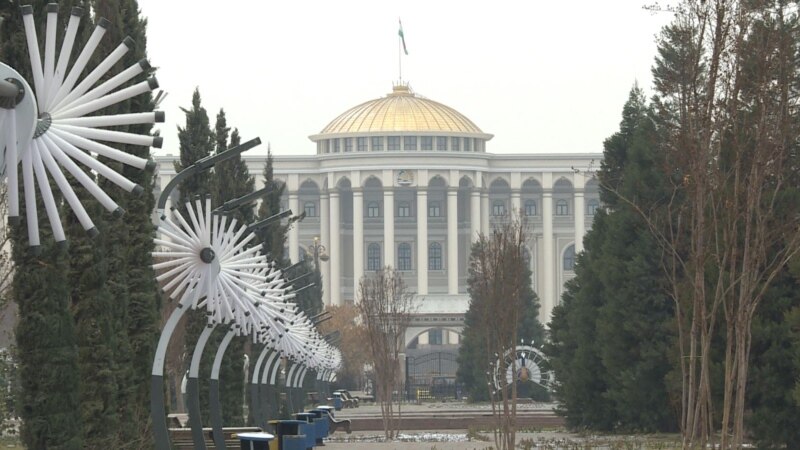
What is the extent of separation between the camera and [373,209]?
160000 mm

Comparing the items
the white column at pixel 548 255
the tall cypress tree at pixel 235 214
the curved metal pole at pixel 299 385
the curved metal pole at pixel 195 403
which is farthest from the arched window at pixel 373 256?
the curved metal pole at pixel 195 403

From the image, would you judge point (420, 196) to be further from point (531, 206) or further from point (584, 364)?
point (584, 364)

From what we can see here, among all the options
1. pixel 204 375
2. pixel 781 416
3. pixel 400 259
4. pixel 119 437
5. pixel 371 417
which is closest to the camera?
pixel 119 437

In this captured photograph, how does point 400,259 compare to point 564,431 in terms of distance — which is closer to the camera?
point 564,431

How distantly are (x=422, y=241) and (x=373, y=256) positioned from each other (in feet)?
17.8

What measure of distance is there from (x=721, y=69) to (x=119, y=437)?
886 cm

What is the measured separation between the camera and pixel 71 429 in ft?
57.1

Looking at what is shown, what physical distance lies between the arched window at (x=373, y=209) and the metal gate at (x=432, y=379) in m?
37.6

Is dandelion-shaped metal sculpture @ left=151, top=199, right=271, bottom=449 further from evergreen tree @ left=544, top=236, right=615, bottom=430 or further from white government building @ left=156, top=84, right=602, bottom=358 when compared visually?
white government building @ left=156, top=84, right=602, bottom=358

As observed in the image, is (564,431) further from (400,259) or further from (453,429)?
(400,259)

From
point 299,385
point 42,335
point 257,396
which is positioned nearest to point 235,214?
point 257,396

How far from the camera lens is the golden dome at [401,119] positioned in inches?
6043

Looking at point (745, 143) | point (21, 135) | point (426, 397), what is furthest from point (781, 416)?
point (426, 397)

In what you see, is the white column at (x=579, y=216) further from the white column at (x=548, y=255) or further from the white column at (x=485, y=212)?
the white column at (x=485, y=212)
